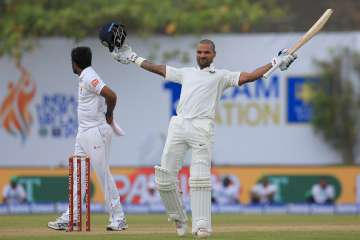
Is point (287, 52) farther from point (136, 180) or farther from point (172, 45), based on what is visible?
point (172, 45)

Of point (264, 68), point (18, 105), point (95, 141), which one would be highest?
point (18, 105)

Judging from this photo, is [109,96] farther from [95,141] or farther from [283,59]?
[283,59]

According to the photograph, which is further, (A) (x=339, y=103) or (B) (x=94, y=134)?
(A) (x=339, y=103)

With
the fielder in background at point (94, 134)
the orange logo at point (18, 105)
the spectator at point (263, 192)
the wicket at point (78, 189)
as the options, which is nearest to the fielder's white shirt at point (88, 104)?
the fielder in background at point (94, 134)

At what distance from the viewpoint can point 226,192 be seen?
20.7m

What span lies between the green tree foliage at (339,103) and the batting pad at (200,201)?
14.1 m

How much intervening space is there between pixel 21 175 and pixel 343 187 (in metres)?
5.82

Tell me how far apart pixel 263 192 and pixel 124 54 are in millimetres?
10436

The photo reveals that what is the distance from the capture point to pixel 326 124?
24203 mm

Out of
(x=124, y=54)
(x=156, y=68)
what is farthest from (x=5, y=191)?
(x=156, y=68)

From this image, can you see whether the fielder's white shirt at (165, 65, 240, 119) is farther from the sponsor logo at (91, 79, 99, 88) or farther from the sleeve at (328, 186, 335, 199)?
the sleeve at (328, 186, 335, 199)

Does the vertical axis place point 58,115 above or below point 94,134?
above

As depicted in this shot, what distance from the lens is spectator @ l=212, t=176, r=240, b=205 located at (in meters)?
20.6

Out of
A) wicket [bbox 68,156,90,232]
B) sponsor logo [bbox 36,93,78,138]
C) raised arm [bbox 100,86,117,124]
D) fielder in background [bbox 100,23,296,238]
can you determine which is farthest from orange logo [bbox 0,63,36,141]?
fielder in background [bbox 100,23,296,238]
